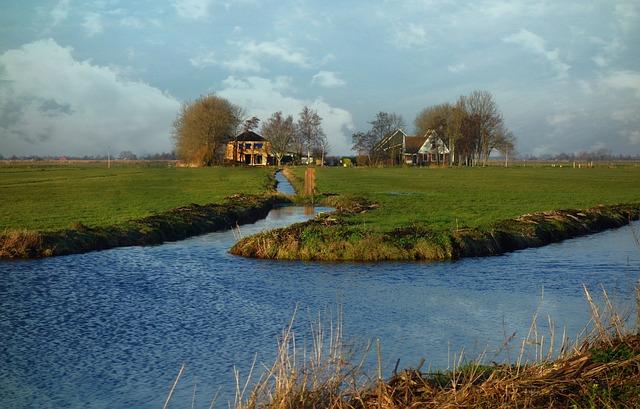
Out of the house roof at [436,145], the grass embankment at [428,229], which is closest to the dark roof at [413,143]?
the house roof at [436,145]

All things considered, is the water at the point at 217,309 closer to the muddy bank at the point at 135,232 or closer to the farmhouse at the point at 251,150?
the muddy bank at the point at 135,232

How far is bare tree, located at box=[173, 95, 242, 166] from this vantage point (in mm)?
146000

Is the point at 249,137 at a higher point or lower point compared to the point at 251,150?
higher

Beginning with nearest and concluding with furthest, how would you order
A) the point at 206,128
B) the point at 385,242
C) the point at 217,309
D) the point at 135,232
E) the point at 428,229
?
the point at 217,309
the point at 385,242
the point at 428,229
the point at 135,232
the point at 206,128

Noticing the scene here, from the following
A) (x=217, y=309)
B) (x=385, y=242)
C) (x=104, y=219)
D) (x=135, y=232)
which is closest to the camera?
(x=217, y=309)

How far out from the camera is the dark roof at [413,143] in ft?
526

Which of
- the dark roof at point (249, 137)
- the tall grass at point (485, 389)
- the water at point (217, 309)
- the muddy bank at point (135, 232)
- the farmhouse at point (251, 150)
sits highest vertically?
the dark roof at point (249, 137)

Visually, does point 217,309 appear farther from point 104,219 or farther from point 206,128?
point 206,128

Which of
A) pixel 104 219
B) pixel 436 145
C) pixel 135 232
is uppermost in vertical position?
pixel 436 145

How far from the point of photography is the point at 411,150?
16062 cm

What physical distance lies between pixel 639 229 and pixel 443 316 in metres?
23.2

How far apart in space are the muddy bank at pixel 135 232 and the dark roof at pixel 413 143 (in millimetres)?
118177

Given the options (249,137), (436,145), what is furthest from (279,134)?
(436,145)

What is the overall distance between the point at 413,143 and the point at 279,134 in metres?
32.2
